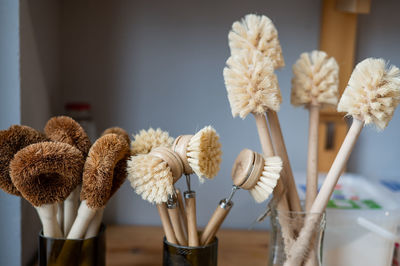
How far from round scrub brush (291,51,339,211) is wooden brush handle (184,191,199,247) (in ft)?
0.55

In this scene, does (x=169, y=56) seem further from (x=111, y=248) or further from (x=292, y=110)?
(x=111, y=248)

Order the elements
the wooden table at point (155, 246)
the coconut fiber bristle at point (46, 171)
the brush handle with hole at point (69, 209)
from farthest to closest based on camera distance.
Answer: the wooden table at point (155, 246) → the brush handle with hole at point (69, 209) → the coconut fiber bristle at point (46, 171)

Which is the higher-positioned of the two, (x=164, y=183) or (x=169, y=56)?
(x=169, y=56)

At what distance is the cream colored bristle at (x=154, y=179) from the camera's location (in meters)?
0.49

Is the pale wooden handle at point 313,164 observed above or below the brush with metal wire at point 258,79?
below

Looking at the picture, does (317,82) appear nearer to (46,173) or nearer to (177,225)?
(177,225)

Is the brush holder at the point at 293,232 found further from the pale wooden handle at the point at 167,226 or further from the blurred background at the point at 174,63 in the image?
the blurred background at the point at 174,63

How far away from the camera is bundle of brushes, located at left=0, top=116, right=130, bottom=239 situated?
468mm

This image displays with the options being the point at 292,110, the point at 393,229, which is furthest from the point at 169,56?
the point at 393,229

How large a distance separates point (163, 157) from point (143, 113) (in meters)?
0.35

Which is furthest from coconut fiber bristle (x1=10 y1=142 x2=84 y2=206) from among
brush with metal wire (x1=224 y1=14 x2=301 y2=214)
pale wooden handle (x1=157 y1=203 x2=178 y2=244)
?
brush with metal wire (x1=224 y1=14 x2=301 y2=214)

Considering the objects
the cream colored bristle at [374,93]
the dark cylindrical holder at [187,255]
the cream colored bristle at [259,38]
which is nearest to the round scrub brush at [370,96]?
the cream colored bristle at [374,93]

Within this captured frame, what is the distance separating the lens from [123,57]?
820 mm

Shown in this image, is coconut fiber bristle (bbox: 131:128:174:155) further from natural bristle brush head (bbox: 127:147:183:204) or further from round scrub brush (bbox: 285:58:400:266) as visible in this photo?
round scrub brush (bbox: 285:58:400:266)
